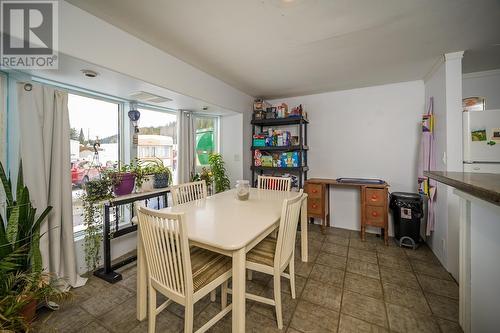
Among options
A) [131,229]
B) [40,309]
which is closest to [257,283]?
[131,229]

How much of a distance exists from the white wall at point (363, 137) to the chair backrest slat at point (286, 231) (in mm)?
2333

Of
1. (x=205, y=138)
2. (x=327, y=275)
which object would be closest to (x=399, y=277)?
(x=327, y=275)

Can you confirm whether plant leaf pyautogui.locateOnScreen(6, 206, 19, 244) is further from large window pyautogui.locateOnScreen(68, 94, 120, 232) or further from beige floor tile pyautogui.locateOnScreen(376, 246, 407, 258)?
beige floor tile pyautogui.locateOnScreen(376, 246, 407, 258)

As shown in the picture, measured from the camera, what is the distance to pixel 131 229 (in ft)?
7.68

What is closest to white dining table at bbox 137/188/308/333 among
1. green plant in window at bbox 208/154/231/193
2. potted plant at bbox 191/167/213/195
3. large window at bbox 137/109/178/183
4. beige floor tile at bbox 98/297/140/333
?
beige floor tile at bbox 98/297/140/333

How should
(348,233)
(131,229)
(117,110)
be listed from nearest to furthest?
1. (131,229)
2. (117,110)
3. (348,233)

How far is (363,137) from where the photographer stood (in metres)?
3.43

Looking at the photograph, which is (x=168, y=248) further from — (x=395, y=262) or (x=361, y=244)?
(x=361, y=244)

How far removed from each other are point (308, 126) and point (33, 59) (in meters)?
3.64

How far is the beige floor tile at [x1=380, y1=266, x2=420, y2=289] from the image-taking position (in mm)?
2008

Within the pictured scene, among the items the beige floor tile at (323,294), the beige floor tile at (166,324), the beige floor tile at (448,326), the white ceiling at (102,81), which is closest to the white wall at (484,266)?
the beige floor tile at (448,326)

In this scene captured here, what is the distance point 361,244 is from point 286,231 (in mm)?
2060

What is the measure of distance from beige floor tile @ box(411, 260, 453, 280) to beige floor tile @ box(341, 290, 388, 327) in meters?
0.90

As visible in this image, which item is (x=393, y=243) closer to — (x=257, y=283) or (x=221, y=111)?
(x=257, y=283)
